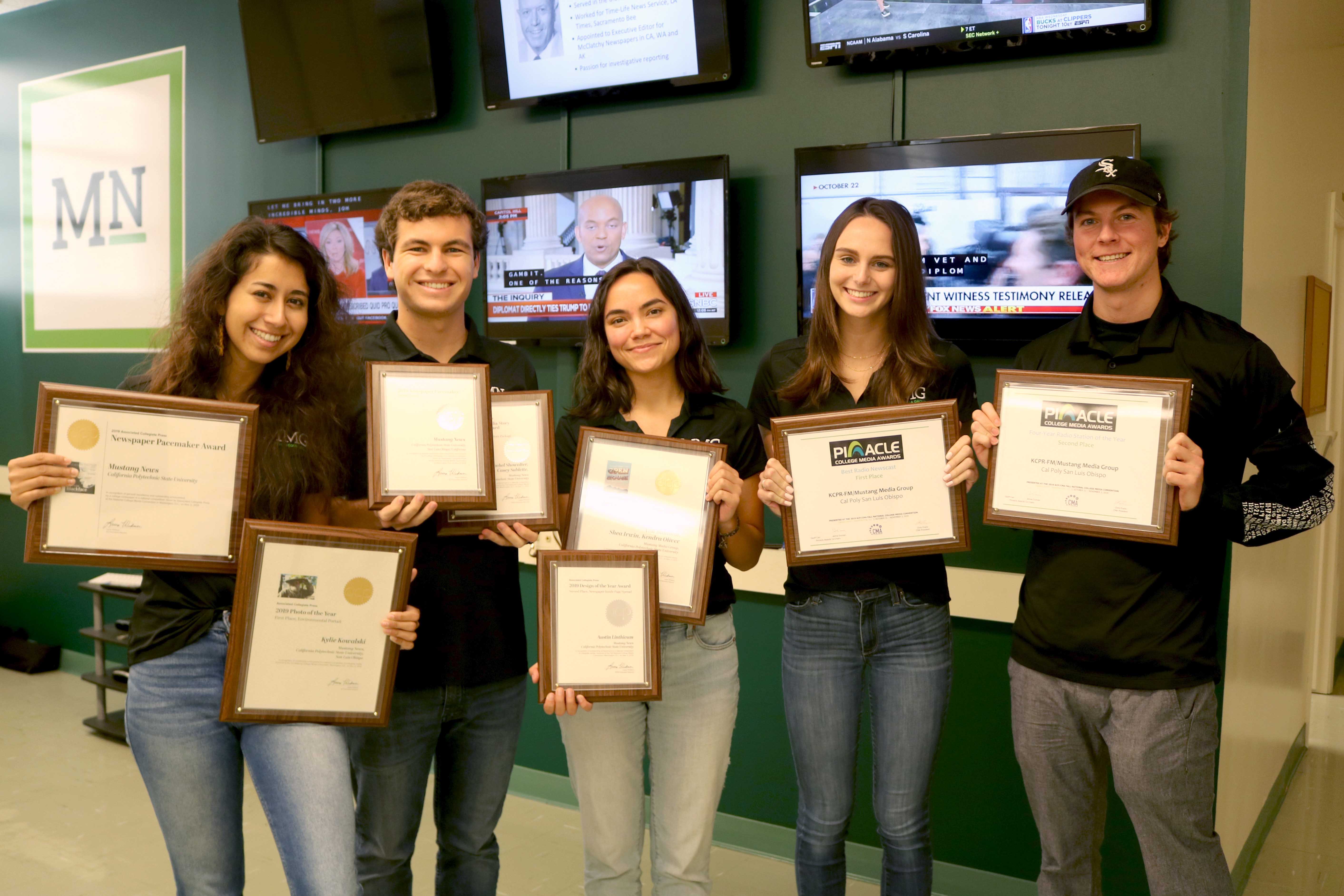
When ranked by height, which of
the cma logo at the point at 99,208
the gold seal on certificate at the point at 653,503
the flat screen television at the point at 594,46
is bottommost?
the gold seal on certificate at the point at 653,503

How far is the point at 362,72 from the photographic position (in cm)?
390

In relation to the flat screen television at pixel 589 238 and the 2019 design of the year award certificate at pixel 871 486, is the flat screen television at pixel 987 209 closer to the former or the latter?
the flat screen television at pixel 589 238

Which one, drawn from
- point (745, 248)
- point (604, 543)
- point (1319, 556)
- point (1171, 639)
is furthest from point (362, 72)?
point (1319, 556)

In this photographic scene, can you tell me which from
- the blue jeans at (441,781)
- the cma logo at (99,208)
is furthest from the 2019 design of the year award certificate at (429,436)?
the cma logo at (99,208)

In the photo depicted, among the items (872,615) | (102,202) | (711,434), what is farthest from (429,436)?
(102,202)

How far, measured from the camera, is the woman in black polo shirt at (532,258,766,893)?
191cm

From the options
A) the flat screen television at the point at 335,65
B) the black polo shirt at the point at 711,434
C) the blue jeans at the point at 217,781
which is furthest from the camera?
the flat screen television at the point at 335,65

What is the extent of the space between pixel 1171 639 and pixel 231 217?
4262 mm

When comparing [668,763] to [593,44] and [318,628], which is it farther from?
[593,44]

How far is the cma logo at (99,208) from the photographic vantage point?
16.0 ft

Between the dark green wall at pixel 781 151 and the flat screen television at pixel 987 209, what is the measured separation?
14 cm

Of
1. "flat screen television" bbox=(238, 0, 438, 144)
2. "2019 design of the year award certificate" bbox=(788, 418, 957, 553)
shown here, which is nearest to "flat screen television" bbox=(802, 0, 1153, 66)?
"2019 design of the year award certificate" bbox=(788, 418, 957, 553)

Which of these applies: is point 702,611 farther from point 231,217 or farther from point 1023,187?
point 231,217

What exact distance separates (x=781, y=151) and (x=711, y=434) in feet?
5.12
